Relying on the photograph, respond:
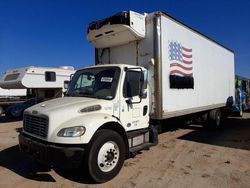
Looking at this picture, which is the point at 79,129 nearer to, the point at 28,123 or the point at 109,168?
the point at 109,168

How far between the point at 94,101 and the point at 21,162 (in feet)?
9.05

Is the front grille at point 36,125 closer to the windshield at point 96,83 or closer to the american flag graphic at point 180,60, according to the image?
the windshield at point 96,83

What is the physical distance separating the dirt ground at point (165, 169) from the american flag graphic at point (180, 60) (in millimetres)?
2332

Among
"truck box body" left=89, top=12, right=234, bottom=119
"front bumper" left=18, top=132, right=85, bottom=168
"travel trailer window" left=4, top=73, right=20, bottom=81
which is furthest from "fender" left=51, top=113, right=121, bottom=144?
"travel trailer window" left=4, top=73, right=20, bottom=81

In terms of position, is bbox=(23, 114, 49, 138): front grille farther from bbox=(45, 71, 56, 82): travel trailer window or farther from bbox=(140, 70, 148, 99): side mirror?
bbox=(45, 71, 56, 82): travel trailer window

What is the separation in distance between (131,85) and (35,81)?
9.65 meters

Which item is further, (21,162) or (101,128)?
(21,162)

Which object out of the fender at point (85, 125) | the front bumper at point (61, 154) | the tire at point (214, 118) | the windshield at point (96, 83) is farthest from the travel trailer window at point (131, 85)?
the tire at point (214, 118)

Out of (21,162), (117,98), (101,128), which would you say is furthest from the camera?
(21,162)

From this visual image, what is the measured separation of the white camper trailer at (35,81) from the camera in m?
12.9

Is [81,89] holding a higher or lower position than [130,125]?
higher

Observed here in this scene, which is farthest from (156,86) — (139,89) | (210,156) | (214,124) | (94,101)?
(214,124)

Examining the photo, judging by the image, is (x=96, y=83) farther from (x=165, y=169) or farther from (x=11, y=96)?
(x=11, y=96)

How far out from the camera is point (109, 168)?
4609 mm
